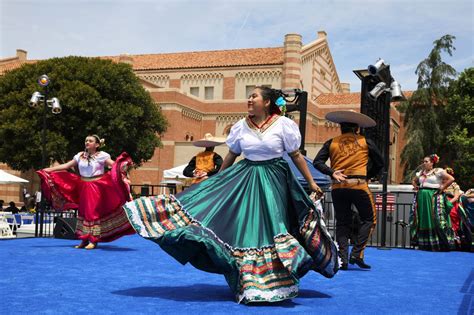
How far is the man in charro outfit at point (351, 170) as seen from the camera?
7.21 meters

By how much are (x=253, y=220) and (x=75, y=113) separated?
29014mm

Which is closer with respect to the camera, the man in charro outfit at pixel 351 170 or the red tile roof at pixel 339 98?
the man in charro outfit at pixel 351 170

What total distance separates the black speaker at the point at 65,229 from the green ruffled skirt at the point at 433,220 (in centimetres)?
667

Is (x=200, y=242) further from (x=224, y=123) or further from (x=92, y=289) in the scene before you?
(x=224, y=123)

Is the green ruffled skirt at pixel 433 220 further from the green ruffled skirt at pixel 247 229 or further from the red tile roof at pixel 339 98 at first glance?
the red tile roof at pixel 339 98

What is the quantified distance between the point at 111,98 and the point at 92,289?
29.7 meters

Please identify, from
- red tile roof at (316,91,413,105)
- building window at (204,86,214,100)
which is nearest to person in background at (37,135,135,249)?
red tile roof at (316,91,413,105)

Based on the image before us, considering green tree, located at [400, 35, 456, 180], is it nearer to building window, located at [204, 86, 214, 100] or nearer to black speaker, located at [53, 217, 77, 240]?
building window, located at [204, 86, 214, 100]

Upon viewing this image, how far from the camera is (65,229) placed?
11336mm

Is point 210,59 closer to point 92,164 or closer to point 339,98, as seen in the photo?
point 339,98

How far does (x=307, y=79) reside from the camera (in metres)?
46.0

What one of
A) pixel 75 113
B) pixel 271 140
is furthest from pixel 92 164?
pixel 75 113

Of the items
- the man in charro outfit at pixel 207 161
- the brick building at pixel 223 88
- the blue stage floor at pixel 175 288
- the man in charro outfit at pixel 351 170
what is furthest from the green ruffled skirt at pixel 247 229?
the brick building at pixel 223 88

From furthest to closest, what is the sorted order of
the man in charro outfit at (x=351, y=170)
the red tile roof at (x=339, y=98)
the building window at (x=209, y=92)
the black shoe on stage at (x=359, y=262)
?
the building window at (x=209, y=92)
the red tile roof at (x=339, y=98)
the black shoe on stage at (x=359, y=262)
the man in charro outfit at (x=351, y=170)
